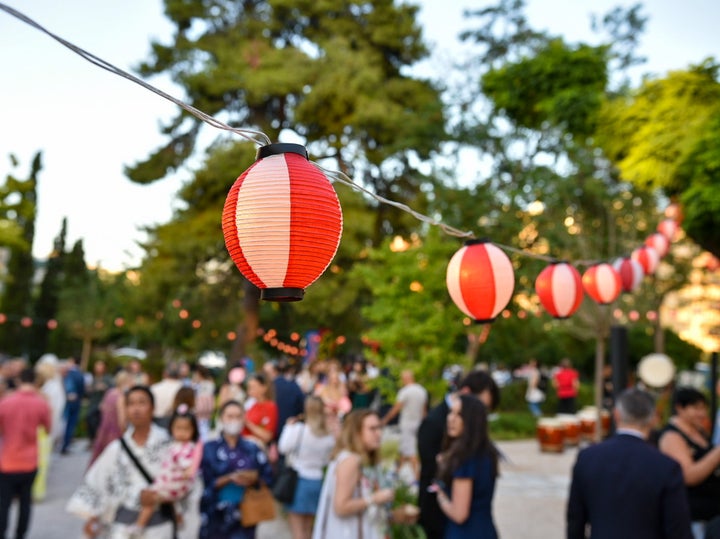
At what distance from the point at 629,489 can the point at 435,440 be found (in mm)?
1707

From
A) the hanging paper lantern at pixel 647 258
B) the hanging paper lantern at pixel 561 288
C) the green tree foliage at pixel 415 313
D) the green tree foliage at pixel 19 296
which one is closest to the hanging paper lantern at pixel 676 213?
the hanging paper lantern at pixel 647 258

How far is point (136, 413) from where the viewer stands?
13.5 feet

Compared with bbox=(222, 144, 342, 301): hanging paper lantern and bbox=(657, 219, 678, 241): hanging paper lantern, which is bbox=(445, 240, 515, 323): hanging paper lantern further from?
bbox=(657, 219, 678, 241): hanging paper lantern

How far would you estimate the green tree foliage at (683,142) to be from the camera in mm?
8469

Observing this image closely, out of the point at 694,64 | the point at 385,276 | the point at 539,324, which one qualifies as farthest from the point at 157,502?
the point at 539,324

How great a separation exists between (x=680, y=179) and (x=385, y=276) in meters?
6.87

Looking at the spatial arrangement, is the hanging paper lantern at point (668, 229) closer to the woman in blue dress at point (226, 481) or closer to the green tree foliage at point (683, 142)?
the green tree foliage at point (683, 142)

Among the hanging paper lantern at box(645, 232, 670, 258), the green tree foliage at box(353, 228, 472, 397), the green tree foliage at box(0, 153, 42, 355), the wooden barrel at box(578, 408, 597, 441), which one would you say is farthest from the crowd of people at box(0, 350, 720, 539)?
→ the green tree foliage at box(0, 153, 42, 355)

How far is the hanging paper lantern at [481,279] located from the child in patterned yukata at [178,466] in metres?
2.18

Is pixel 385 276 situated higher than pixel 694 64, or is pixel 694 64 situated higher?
pixel 694 64

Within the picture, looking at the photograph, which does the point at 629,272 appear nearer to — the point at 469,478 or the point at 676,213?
the point at 676,213

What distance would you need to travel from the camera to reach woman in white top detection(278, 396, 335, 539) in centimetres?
531

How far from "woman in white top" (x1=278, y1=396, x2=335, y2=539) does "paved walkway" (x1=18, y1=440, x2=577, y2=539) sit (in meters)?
1.43

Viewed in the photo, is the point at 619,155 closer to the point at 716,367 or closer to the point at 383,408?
the point at 716,367
